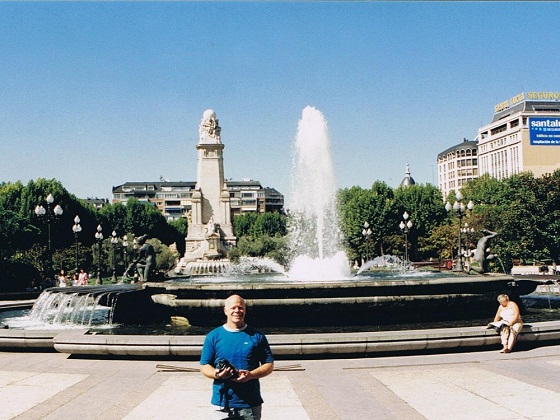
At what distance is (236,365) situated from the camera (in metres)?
4.91

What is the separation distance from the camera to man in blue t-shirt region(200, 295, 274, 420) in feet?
16.0

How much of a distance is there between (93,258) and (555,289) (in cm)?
4186

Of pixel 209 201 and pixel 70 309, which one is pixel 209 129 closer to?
pixel 209 201

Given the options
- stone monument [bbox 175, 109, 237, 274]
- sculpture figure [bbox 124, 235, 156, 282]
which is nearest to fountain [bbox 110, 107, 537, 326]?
sculpture figure [bbox 124, 235, 156, 282]

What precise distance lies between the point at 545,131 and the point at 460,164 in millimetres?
43253

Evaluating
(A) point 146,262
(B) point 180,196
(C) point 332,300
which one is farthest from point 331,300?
(B) point 180,196

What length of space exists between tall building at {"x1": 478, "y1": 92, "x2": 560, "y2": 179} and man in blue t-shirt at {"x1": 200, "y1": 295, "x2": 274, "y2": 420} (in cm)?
9879

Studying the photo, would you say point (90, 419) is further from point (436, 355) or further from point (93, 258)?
point (93, 258)

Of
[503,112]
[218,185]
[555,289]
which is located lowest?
[555,289]

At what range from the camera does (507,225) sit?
179 feet

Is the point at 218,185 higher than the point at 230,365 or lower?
higher

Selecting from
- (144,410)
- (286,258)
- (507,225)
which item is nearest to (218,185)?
(286,258)

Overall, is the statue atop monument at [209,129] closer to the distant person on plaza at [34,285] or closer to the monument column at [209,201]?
the monument column at [209,201]

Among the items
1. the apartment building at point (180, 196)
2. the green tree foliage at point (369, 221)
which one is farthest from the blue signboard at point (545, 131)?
the apartment building at point (180, 196)
